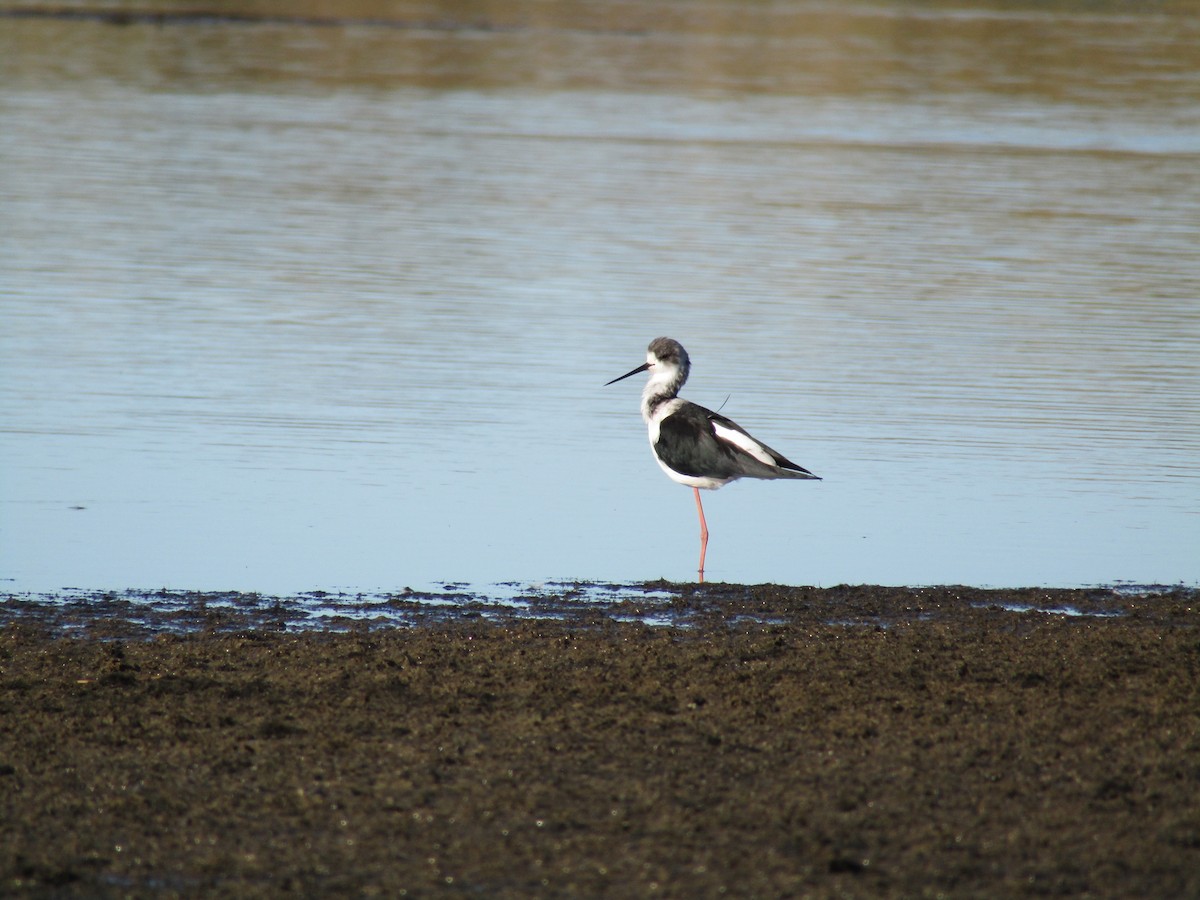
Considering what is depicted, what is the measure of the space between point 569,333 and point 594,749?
950cm

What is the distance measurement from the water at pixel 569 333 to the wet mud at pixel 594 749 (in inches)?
47.4

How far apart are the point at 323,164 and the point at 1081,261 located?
11028 mm

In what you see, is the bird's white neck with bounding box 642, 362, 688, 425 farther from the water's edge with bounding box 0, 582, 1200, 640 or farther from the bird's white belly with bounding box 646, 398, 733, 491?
the water's edge with bounding box 0, 582, 1200, 640

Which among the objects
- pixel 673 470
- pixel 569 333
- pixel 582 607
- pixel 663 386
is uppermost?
pixel 569 333

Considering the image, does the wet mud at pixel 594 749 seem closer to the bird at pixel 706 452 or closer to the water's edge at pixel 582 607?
the water's edge at pixel 582 607

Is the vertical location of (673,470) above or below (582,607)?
above

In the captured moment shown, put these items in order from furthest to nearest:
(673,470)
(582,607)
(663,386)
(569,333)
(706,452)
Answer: (569,333) < (663,386) < (673,470) < (706,452) < (582,607)

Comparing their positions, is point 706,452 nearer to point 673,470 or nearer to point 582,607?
point 673,470

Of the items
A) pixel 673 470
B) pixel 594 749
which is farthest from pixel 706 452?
pixel 594 749

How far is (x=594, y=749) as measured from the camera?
5.67 metres

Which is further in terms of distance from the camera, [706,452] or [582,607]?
[706,452]

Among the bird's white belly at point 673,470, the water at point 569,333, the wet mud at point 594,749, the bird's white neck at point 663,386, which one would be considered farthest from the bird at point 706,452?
the wet mud at point 594,749

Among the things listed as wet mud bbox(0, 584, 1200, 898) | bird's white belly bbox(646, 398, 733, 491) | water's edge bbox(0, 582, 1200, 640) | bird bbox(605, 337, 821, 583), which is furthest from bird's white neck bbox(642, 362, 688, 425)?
wet mud bbox(0, 584, 1200, 898)

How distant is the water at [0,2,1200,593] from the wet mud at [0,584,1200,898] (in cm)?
120
